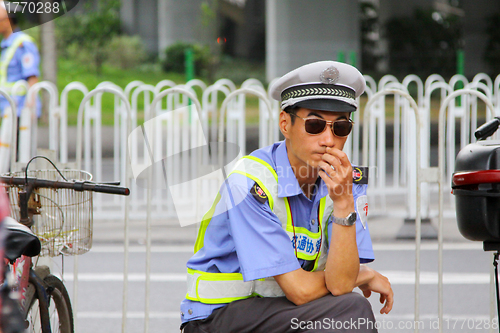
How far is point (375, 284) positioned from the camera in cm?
257

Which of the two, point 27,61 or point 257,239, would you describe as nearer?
point 257,239

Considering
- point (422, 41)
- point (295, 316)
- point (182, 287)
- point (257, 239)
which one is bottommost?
point (182, 287)

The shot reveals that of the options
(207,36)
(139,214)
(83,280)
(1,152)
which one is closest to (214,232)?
(83,280)

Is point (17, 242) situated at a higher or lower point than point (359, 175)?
lower

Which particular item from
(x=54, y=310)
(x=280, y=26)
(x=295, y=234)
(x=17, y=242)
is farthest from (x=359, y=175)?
(x=280, y=26)

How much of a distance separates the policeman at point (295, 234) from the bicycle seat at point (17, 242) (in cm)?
64

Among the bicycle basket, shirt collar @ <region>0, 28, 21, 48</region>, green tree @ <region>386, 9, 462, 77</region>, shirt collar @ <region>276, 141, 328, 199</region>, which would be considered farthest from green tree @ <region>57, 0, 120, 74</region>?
shirt collar @ <region>276, 141, 328, 199</region>

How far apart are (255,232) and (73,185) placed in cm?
80

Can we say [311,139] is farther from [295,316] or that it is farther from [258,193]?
[295,316]

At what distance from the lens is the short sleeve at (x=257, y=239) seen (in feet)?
7.55

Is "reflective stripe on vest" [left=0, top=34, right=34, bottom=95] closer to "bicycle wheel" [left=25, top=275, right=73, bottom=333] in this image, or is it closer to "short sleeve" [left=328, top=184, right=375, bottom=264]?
"bicycle wheel" [left=25, top=275, right=73, bottom=333]

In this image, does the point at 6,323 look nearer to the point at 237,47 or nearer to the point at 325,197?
the point at 325,197

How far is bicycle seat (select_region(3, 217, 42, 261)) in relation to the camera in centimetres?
214

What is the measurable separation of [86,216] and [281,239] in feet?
2.98
